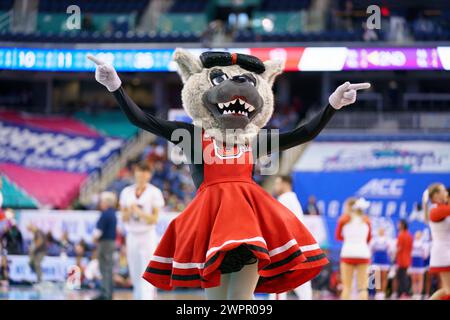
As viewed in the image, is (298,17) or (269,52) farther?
(298,17)

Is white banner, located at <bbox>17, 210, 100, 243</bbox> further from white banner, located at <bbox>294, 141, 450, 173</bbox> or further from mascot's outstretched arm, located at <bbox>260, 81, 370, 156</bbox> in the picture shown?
mascot's outstretched arm, located at <bbox>260, 81, 370, 156</bbox>

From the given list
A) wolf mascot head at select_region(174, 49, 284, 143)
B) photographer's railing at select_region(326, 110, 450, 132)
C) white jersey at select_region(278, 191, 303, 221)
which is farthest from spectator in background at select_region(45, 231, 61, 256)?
wolf mascot head at select_region(174, 49, 284, 143)

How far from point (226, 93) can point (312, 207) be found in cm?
937

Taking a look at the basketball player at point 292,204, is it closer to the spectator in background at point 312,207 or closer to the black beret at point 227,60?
the black beret at point 227,60

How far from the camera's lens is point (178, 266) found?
4.23 metres

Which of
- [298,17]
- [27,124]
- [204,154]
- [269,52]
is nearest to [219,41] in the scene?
[269,52]

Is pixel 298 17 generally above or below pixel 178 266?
above

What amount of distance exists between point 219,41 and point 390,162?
4258 millimetres

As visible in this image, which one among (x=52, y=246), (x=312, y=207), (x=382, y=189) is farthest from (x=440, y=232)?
(x=382, y=189)

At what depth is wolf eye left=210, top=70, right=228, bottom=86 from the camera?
4.71 meters

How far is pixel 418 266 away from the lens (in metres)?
11.8

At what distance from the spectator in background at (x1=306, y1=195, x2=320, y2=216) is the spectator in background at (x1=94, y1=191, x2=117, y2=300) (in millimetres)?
5055
